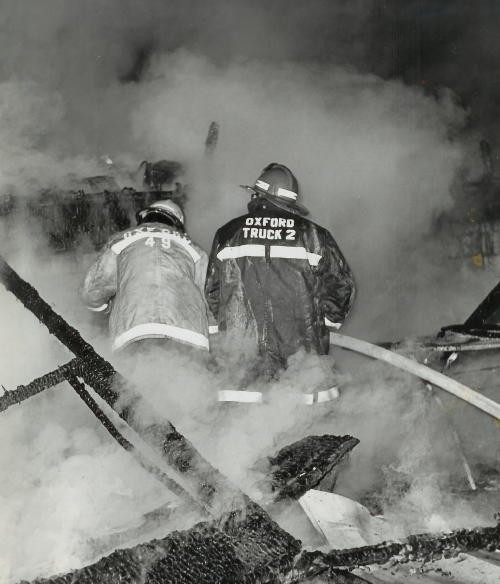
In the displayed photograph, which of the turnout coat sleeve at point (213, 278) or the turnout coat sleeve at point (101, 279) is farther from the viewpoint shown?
the turnout coat sleeve at point (213, 278)

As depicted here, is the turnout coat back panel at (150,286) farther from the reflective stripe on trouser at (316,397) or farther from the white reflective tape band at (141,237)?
the reflective stripe on trouser at (316,397)

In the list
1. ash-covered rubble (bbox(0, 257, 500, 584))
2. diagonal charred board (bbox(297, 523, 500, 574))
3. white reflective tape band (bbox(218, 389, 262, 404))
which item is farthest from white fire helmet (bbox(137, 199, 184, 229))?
diagonal charred board (bbox(297, 523, 500, 574))

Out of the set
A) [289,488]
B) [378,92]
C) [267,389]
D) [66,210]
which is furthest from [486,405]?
[378,92]

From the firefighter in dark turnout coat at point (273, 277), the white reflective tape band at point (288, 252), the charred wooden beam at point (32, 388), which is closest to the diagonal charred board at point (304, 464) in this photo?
the charred wooden beam at point (32, 388)

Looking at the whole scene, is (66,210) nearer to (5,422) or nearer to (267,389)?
(5,422)

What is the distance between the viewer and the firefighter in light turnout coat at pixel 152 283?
10.9 ft

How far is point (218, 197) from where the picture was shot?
263 inches

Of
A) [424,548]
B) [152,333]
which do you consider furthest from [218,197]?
[424,548]

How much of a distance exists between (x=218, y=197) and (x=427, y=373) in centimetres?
347

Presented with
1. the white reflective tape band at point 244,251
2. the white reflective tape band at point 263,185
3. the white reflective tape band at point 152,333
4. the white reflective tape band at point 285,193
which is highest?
the white reflective tape band at point 263,185

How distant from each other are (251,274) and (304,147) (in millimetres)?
4912

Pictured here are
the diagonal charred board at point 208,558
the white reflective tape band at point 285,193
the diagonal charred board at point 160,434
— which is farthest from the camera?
the white reflective tape band at point 285,193

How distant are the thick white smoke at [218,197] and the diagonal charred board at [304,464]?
0.29m

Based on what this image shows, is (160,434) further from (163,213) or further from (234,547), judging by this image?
(163,213)
